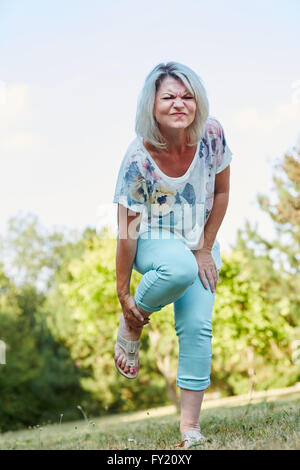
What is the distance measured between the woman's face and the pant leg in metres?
0.62

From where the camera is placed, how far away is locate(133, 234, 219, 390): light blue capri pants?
7.82ft

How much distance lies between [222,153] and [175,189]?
0.39 m

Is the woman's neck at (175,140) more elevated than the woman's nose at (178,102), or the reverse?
the woman's nose at (178,102)

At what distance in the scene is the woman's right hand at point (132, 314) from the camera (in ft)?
8.57

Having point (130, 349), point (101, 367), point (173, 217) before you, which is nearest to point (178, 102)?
point (173, 217)

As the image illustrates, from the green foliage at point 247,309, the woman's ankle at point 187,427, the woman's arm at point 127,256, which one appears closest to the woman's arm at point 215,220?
the woman's arm at point 127,256

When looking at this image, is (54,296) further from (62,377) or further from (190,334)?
(190,334)

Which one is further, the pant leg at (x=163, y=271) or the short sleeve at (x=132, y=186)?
the short sleeve at (x=132, y=186)

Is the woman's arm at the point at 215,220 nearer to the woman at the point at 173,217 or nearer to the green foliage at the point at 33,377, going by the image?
the woman at the point at 173,217

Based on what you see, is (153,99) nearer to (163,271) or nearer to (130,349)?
(163,271)

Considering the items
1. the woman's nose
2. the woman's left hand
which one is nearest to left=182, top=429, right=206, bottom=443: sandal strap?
the woman's left hand

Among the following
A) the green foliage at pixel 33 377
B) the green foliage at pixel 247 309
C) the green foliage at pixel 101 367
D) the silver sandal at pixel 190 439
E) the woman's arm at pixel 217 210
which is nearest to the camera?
the silver sandal at pixel 190 439

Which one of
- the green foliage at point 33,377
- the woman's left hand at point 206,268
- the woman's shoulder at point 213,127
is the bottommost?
the green foliage at point 33,377

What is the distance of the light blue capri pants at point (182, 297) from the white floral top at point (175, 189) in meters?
0.12
